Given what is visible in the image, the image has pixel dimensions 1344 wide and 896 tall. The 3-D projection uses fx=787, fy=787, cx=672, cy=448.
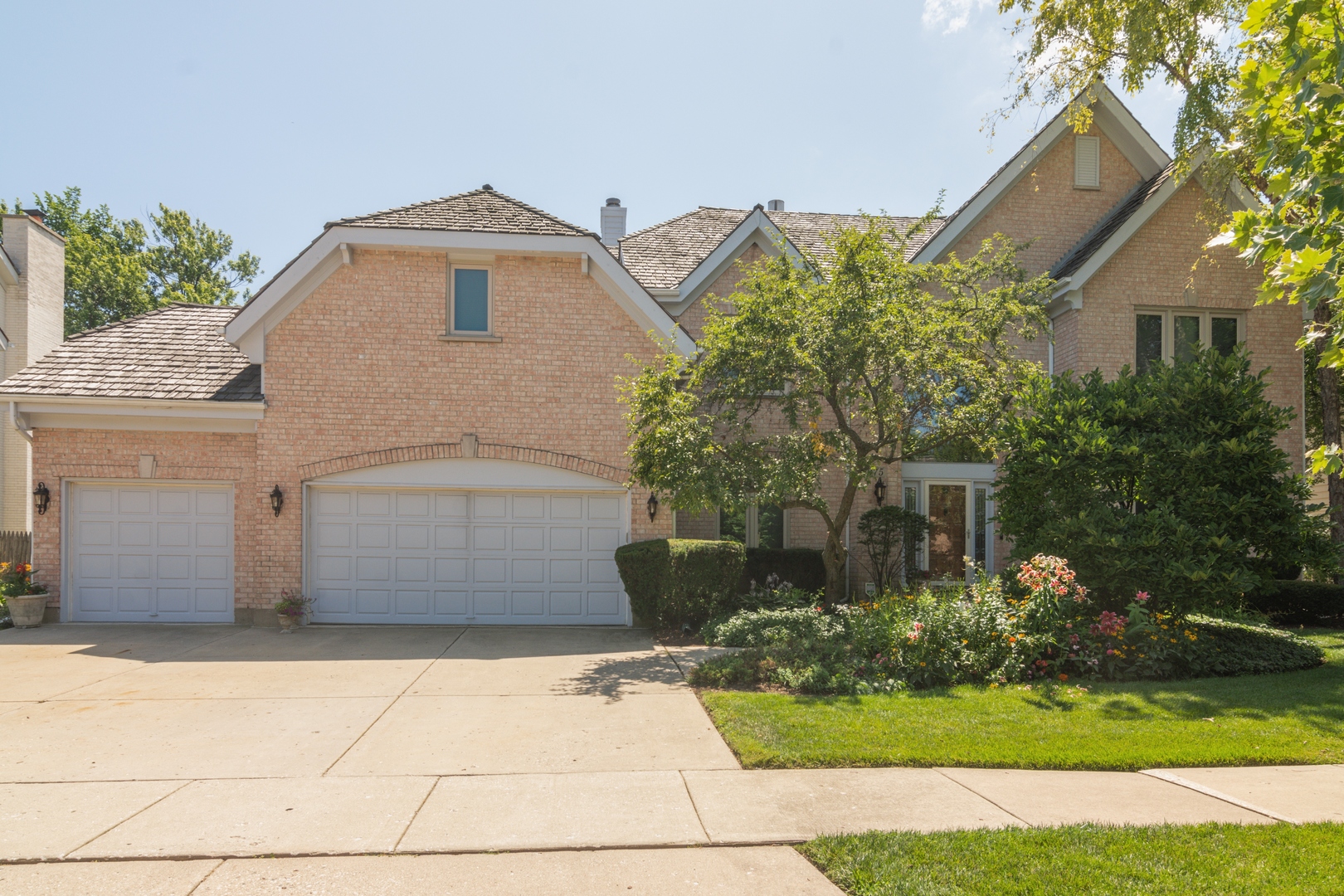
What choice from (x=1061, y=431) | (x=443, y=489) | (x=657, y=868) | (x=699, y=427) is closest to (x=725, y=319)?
(x=699, y=427)

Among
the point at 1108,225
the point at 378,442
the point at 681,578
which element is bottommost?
the point at 681,578

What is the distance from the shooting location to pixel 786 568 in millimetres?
14766

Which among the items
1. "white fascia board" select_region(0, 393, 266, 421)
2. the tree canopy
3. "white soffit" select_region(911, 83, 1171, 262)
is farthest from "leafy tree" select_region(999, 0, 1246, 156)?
the tree canopy

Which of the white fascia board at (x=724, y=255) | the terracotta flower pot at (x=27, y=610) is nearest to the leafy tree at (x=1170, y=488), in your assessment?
the white fascia board at (x=724, y=255)

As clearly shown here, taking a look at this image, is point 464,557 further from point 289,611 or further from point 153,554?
point 153,554

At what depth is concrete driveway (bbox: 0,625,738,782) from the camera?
20.0ft

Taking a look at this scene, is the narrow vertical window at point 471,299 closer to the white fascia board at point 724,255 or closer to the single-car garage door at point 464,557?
the single-car garage door at point 464,557

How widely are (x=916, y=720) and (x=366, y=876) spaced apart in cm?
473

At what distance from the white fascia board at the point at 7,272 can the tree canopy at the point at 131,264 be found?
15.7 metres

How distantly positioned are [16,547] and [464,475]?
308 inches

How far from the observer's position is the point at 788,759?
6.00 m

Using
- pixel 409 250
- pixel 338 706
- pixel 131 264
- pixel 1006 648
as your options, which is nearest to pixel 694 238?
pixel 409 250

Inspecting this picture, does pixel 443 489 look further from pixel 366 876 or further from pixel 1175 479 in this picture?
pixel 1175 479

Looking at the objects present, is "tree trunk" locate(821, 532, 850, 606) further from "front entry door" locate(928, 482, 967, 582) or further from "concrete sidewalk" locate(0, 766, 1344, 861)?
"concrete sidewalk" locate(0, 766, 1344, 861)
